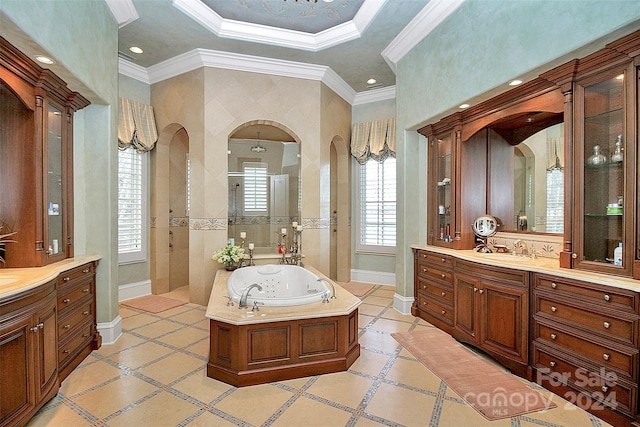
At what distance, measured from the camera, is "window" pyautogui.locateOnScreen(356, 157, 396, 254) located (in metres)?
5.62

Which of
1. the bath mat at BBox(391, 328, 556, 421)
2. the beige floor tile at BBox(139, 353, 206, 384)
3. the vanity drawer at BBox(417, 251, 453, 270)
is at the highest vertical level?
the vanity drawer at BBox(417, 251, 453, 270)

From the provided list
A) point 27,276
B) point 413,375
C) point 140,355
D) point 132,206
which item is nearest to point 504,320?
point 413,375

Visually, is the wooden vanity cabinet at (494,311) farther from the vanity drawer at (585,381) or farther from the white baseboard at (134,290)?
the white baseboard at (134,290)

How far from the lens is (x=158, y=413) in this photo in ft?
6.91

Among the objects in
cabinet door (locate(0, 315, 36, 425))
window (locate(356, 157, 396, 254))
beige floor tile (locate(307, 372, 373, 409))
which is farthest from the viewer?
window (locate(356, 157, 396, 254))

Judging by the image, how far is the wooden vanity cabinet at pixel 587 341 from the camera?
1.92 metres

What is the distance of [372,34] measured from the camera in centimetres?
385

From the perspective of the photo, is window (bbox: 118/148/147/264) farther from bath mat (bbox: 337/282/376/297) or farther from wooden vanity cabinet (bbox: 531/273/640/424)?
wooden vanity cabinet (bbox: 531/273/640/424)

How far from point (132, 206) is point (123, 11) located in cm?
256

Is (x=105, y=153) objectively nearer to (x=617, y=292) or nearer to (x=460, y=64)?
(x=460, y=64)

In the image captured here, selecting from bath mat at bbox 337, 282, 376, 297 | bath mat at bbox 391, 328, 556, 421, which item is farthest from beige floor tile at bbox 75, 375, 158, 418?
bath mat at bbox 337, 282, 376, 297

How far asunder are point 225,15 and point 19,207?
2.85 meters

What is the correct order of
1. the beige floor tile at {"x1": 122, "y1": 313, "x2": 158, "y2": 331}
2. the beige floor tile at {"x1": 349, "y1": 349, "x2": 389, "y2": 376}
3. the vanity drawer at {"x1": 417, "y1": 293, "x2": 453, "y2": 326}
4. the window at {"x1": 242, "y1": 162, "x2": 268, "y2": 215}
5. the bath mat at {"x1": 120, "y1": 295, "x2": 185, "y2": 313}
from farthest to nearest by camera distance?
the window at {"x1": 242, "y1": 162, "x2": 268, "y2": 215}, the bath mat at {"x1": 120, "y1": 295, "x2": 185, "y2": 313}, the beige floor tile at {"x1": 122, "y1": 313, "x2": 158, "y2": 331}, the vanity drawer at {"x1": 417, "y1": 293, "x2": 453, "y2": 326}, the beige floor tile at {"x1": 349, "y1": 349, "x2": 389, "y2": 376}

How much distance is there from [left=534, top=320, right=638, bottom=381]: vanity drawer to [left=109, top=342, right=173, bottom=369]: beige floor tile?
10.3 ft
